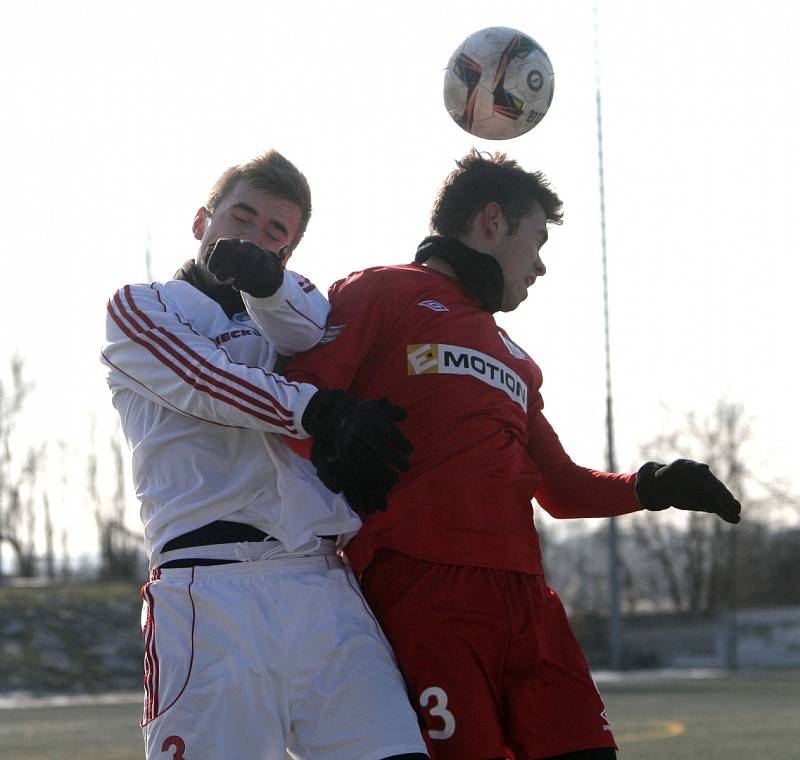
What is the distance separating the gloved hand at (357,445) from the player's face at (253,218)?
0.62m

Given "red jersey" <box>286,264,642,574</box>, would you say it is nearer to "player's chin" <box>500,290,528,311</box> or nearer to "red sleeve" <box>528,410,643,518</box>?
"player's chin" <box>500,290,528,311</box>

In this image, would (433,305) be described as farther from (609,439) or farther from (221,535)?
(609,439)

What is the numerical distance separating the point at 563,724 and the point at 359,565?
61 centimetres

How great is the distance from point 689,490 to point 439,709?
95 cm

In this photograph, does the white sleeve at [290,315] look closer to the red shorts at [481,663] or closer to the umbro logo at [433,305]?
the umbro logo at [433,305]

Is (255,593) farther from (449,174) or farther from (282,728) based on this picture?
(449,174)

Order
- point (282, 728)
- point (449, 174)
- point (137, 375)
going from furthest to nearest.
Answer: point (449, 174) → point (137, 375) → point (282, 728)

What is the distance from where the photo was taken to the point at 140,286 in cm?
361

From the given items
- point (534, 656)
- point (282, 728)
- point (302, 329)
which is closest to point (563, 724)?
point (534, 656)

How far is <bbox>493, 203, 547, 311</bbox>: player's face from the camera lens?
3943 mm

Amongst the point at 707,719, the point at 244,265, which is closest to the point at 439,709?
the point at 244,265

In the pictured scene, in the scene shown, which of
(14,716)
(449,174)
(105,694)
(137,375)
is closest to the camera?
(137,375)

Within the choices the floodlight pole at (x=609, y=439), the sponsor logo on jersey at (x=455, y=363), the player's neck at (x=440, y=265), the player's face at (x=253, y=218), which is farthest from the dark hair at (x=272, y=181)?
the floodlight pole at (x=609, y=439)

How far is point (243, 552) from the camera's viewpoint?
3402 millimetres
